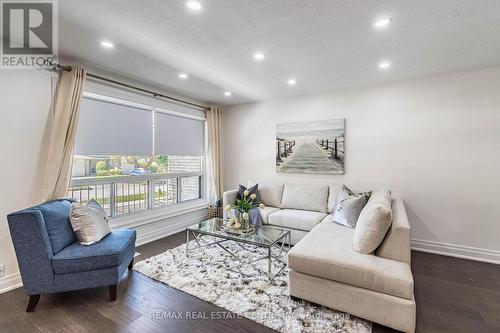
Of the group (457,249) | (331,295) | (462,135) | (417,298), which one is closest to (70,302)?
(331,295)

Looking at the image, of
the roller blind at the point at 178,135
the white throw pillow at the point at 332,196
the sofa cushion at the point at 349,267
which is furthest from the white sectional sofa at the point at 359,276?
the roller blind at the point at 178,135

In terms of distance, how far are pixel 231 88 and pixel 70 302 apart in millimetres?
3355

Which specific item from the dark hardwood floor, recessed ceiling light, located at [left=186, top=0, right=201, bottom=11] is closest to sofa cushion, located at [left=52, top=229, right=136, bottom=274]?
the dark hardwood floor

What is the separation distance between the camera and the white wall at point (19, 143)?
235 centimetres

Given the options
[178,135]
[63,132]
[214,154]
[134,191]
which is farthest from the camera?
[214,154]

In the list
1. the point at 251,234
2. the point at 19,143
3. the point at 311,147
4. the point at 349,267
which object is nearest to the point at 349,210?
the point at 349,267

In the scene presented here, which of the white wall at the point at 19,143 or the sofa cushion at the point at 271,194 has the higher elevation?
the white wall at the point at 19,143

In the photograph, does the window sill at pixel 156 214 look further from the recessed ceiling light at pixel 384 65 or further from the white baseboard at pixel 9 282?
the recessed ceiling light at pixel 384 65

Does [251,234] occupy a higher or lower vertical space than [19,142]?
lower

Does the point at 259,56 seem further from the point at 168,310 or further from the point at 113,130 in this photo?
the point at 168,310

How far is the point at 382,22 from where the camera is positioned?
6.56 ft

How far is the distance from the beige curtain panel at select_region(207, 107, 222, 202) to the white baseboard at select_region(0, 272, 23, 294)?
9.82ft

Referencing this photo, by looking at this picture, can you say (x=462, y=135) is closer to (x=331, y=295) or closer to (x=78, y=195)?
(x=331, y=295)

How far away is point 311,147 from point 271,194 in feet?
3.56
